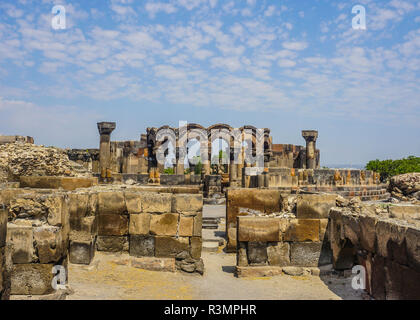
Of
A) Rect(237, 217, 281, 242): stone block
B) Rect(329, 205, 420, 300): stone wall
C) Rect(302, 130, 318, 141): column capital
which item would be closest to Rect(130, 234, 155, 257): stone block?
Rect(237, 217, 281, 242): stone block

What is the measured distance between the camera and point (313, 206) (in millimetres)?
6156

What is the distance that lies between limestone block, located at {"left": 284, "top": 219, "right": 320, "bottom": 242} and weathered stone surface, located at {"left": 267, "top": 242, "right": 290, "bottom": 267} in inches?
6.0

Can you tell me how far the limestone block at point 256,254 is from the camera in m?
5.93

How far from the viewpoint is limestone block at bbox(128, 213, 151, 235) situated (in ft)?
19.8

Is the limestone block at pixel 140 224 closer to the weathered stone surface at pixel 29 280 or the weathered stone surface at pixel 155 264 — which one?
Result: the weathered stone surface at pixel 155 264

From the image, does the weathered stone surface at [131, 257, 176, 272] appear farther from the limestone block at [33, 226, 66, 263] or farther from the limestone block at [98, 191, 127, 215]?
the limestone block at [33, 226, 66, 263]

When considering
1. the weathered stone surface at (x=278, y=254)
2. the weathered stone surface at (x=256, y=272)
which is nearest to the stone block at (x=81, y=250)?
the weathered stone surface at (x=256, y=272)

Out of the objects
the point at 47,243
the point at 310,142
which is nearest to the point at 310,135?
the point at 310,142

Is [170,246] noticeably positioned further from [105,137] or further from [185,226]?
[105,137]

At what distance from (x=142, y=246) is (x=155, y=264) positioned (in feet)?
1.28

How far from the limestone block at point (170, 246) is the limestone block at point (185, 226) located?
0.08 metres
